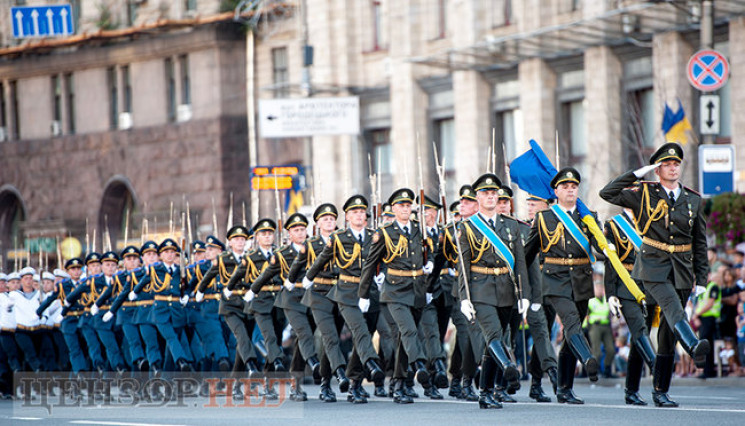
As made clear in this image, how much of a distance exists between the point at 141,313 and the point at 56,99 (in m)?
32.2

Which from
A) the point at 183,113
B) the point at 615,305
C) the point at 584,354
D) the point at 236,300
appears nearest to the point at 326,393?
the point at 236,300

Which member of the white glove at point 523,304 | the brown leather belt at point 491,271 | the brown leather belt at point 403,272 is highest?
the brown leather belt at point 491,271

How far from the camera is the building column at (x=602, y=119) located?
32.7 metres

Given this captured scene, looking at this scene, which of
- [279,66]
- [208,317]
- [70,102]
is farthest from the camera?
[70,102]

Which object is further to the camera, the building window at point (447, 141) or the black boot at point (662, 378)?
the building window at point (447, 141)

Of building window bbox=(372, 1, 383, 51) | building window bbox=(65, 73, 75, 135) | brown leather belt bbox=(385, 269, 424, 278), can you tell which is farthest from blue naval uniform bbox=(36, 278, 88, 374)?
building window bbox=(65, 73, 75, 135)

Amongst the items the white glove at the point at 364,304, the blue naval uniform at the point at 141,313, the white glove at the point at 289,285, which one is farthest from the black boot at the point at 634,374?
the blue naval uniform at the point at 141,313

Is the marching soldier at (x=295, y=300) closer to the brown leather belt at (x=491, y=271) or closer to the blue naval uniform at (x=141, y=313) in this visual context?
the blue naval uniform at (x=141, y=313)

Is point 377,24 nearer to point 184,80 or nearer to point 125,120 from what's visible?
point 184,80

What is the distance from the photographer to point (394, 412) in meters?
14.9

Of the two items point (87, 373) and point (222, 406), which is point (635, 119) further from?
point (222, 406)

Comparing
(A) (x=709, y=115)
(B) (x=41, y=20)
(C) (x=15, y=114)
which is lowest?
(A) (x=709, y=115)

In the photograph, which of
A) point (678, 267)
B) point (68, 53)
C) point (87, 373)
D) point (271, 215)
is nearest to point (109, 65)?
point (68, 53)

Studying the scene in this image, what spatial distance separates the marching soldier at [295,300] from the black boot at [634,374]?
419cm
